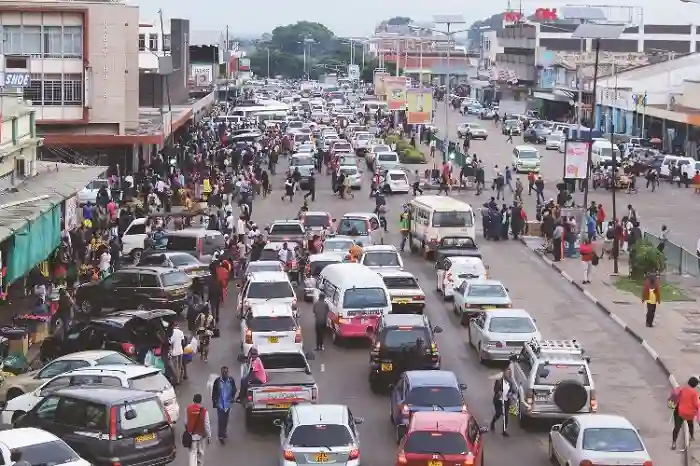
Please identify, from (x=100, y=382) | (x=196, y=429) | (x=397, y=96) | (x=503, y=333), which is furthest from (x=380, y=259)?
(x=397, y=96)

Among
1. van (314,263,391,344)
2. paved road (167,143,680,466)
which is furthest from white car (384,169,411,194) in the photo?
van (314,263,391,344)

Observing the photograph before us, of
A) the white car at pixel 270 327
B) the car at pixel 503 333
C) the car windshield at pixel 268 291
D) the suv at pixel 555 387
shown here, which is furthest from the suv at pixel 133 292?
the suv at pixel 555 387

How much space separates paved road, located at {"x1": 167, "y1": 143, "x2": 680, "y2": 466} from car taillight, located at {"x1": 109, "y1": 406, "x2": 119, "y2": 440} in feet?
9.87

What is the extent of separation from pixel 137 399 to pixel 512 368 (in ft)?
27.7

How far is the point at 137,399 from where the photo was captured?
21.4 m

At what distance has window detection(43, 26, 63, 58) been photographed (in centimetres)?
6675

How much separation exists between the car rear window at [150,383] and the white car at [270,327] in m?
5.56

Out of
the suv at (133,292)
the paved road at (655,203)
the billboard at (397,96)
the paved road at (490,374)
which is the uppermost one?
the billboard at (397,96)

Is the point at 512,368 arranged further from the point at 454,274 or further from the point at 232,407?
the point at 454,274

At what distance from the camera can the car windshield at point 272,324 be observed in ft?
102

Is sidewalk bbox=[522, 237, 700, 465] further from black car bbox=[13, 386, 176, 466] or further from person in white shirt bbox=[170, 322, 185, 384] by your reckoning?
person in white shirt bbox=[170, 322, 185, 384]

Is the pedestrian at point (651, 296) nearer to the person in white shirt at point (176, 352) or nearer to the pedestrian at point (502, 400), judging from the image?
the pedestrian at point (502, 400)

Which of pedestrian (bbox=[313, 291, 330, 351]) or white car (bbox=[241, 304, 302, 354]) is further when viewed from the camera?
pedestrian (bbox=[313, 291, 330, 351])

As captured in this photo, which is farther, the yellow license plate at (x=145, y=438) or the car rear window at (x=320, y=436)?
the car rear window at (x=320, y=436)
